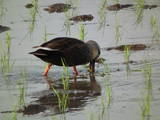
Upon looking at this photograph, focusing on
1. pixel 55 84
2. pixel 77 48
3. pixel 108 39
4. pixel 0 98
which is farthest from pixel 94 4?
pixel 0 98

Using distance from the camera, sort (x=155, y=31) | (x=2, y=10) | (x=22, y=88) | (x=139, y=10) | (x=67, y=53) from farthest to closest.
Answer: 1. (x=2, y=10)
2. (x=139, y=10)
3. (x=155, y=31)
4. (x=67, y=53)
5. (x=22, y=88)

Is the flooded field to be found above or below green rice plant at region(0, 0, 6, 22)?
below

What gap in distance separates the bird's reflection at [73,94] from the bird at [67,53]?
0.94ft

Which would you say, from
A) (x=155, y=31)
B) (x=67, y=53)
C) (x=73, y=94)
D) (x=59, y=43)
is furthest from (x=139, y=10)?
(x=73, y=94)

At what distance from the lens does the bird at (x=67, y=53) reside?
841 centimetres

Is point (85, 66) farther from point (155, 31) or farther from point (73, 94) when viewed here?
point (73, 94)

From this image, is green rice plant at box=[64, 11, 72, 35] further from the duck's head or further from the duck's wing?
the duck's wing

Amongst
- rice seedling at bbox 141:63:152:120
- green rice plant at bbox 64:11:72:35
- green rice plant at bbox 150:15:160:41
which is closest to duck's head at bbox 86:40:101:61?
rice seedling at bbox 141:63:152:120

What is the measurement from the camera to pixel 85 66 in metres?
9.23

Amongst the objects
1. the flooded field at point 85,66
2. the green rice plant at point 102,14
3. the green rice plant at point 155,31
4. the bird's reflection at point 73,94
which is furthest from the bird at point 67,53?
the green rice plant at point 102,14

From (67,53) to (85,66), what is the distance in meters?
0.57

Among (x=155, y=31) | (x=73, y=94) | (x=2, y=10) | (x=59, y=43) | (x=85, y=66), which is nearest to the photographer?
(x=73, y=94)

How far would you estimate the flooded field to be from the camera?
21.7 feet

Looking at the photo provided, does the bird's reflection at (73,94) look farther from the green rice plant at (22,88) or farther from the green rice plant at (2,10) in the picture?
the green rice plant at (2,10)
